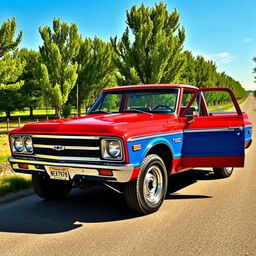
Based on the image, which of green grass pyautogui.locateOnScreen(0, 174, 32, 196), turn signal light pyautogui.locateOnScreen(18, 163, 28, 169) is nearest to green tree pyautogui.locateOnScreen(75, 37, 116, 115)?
green grass pyautogui.locateOnScreen(0, 174, 32, 196)

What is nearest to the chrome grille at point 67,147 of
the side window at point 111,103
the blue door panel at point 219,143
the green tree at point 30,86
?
the side window at point 111,103

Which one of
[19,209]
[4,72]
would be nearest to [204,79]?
[4,72]

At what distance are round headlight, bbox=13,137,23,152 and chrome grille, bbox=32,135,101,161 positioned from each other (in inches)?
10.9

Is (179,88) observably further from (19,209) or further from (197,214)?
(19,209)

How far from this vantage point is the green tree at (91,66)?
30969 mm

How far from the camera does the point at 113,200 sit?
579cm

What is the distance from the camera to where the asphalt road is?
372 centimetres

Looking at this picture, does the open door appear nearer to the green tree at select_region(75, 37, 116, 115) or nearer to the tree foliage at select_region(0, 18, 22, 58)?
the tree foliage at select_region(0, 18, 22, 58)

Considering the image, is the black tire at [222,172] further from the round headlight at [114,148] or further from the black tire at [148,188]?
the round headlight at [114,148]

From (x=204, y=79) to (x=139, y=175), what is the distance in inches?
1799

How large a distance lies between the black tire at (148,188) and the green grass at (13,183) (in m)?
2.59

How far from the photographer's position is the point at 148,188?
4.99m

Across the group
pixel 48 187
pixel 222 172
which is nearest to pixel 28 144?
pixel 48 187

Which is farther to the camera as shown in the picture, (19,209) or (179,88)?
(179,88)
